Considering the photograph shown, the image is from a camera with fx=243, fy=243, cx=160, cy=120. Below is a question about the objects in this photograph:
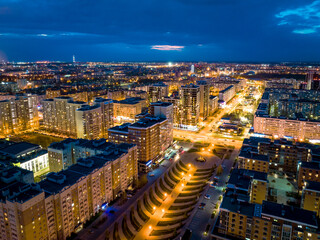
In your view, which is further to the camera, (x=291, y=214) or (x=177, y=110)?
(x=177, y=110)

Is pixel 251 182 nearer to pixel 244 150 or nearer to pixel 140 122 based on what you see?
pixel 244 150

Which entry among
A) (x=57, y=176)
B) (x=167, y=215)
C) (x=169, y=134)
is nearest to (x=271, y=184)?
(x=167, y=215)

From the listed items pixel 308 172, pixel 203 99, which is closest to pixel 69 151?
pixel 308 172

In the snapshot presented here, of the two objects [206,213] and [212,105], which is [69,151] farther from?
[212,105]

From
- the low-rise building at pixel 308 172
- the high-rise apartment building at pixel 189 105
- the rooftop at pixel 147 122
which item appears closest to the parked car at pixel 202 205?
the low-rise building at pixel 308 172

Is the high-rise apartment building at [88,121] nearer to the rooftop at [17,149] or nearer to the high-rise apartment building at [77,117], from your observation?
the high-rise apartment building at [77,117]
